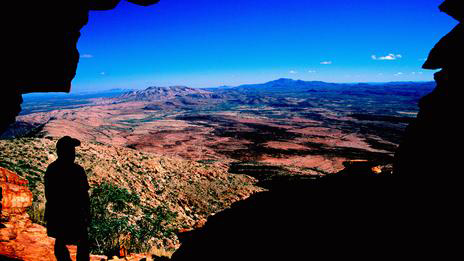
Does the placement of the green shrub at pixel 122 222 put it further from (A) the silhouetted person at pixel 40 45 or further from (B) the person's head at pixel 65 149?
(A) the silhouetted person at pixel 40 45

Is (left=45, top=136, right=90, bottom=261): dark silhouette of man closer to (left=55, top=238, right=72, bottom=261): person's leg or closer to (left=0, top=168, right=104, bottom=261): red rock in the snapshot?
(left=55, top=238, right=72, bottom=261): person's leg

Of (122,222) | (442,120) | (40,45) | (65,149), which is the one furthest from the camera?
(122,222)

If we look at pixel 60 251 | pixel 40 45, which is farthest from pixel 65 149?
pixel 40 45

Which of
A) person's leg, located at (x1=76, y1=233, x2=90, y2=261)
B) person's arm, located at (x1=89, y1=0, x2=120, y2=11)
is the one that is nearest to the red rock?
person's leg, located at (x1=76, y1=233, x2=90, y2=261)

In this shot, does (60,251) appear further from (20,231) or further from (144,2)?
(144,2)

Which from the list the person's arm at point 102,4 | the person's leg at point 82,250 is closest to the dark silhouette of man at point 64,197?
the person's leg at point 82,250

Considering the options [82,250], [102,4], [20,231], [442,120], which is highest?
[102,4]
